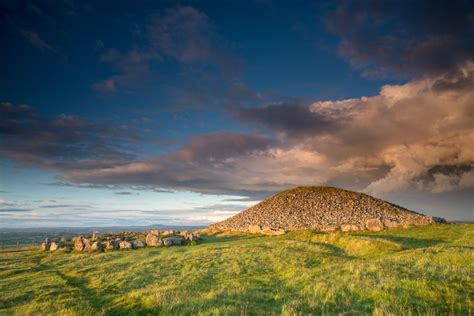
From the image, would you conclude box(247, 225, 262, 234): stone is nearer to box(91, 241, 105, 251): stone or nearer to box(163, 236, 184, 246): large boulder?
box(163, 236, 184, 246): large boulder

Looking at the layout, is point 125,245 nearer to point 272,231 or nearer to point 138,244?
point 138,244

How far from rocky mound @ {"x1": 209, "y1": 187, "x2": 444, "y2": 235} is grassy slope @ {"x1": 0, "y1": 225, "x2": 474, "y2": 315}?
2423 centimetres

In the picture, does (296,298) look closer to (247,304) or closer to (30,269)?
(247,304)

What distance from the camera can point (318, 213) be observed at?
69.1m

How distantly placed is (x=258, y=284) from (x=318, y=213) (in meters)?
52.5

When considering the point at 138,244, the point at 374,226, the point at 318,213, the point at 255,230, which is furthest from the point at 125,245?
the point at 318,213

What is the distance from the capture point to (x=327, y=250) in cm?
3291

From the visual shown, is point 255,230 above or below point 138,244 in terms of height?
above

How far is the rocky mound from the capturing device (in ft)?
187

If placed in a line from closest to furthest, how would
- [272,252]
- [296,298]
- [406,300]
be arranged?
[406,300], [296,298], [272,252]

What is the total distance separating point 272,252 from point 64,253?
33778mm

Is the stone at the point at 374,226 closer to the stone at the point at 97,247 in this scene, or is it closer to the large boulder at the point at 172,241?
the large boulder at the point at 172,241


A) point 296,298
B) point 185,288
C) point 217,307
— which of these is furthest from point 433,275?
point 185,288

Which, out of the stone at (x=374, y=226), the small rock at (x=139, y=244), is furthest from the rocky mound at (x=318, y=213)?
the small rock at (x=139, y=244)
